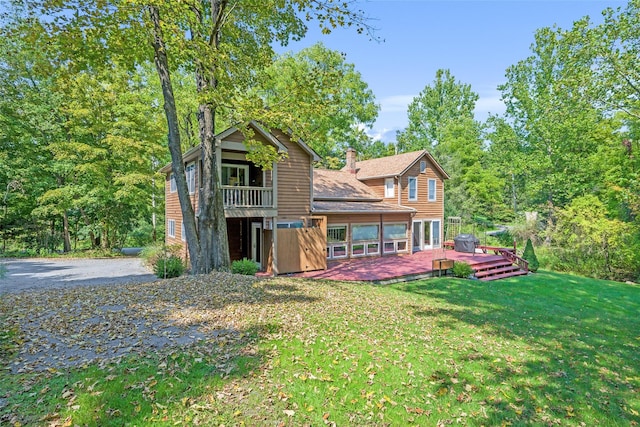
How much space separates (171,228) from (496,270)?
18240mm

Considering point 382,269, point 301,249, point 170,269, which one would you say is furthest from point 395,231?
point 170,269

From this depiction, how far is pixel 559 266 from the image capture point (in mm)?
19969

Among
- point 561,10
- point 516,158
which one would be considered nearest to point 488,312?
point 561,10

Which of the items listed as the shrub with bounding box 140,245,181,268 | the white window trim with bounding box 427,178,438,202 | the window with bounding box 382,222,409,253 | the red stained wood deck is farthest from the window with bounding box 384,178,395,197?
the shrub with bounding box 140,245,181,268

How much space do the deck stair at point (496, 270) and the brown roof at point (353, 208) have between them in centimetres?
546

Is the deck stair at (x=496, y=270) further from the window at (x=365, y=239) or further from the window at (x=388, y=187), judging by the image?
the window at (x=388, y=187)

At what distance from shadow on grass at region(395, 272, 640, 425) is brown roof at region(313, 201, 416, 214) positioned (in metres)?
5.59

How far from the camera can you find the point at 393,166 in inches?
901

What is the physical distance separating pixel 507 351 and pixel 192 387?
5.67 meters

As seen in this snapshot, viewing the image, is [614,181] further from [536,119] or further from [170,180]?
[170,180]

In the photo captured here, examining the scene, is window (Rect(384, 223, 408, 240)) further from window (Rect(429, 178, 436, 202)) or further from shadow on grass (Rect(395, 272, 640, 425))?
shadow on grass (Rect(395, 272, 640, 425))

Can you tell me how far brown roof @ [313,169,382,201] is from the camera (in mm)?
19998

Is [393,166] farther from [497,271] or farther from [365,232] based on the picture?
[497,271]

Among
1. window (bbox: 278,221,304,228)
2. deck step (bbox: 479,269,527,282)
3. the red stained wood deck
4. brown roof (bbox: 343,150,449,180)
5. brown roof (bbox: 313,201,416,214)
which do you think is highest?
brown roof (bbox: 343,150,449,180)
